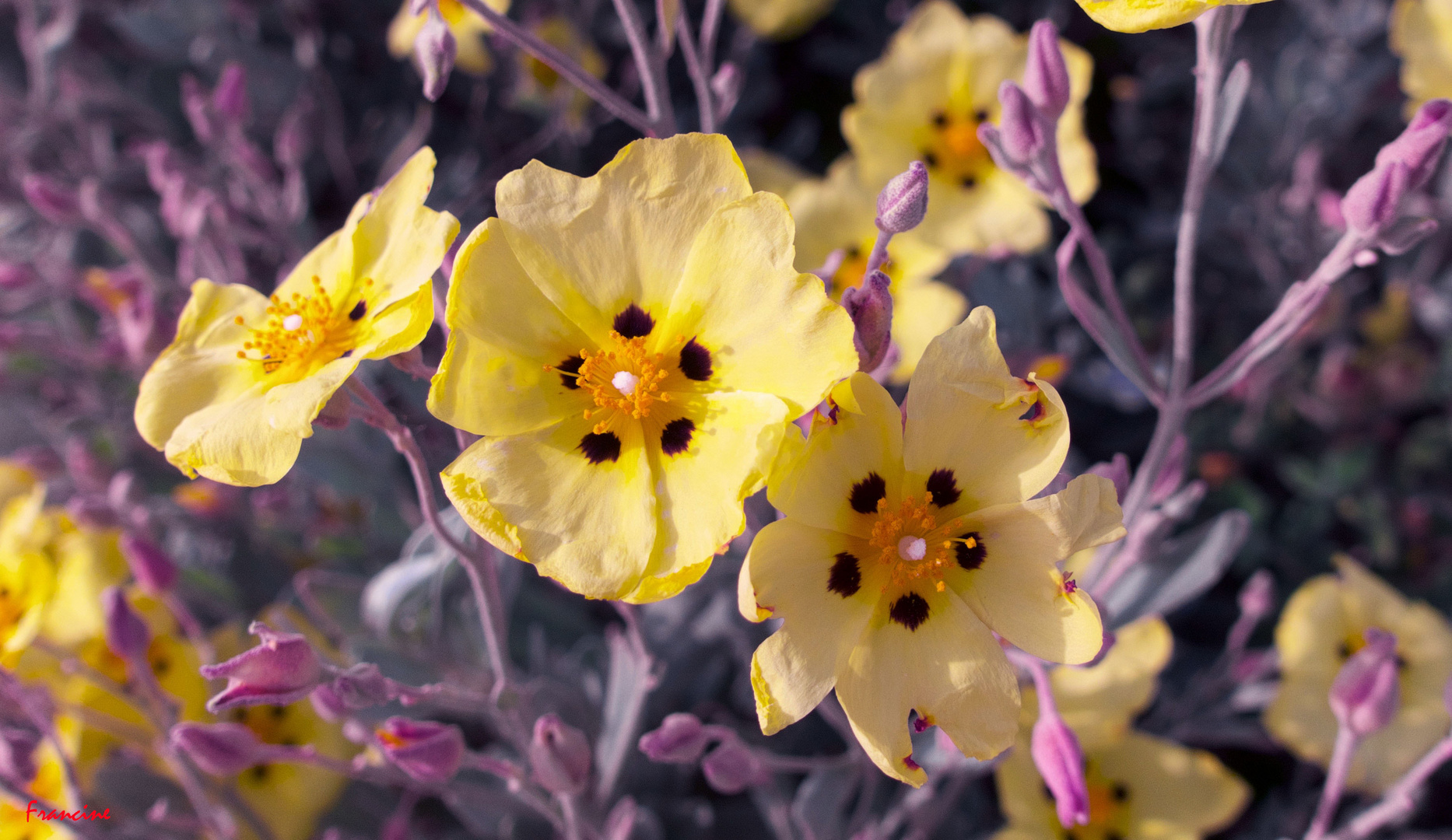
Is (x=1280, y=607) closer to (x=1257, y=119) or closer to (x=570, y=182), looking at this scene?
(x=1257, y=119)

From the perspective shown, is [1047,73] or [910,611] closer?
[910,611]

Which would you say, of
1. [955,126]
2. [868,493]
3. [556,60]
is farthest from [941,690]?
[955,126]

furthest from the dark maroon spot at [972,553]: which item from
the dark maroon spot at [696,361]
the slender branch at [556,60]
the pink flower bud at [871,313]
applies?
the slender branch at [556,60]

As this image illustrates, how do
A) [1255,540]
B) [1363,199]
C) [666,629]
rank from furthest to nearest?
[1255,540] < [666,629] < [1363,199]

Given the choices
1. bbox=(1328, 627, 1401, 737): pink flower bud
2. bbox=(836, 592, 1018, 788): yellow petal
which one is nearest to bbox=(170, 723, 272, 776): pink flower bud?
bbox=(836, 592, 1018, 788): yellow petal

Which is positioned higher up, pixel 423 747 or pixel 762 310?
pixel 762 310

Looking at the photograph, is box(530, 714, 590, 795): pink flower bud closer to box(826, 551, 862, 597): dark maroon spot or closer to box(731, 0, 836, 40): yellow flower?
box(826, 551, 862, 597): dark maroon spot

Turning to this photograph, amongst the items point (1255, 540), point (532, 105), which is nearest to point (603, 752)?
point (1255, 540)

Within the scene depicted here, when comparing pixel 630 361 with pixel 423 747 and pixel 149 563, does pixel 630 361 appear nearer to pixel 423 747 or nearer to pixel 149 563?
pixel 423 747
